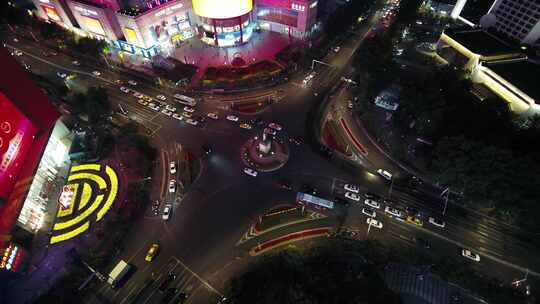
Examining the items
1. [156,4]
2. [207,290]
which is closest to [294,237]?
[207,290]

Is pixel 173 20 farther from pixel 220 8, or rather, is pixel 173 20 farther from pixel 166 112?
pixel 166 112

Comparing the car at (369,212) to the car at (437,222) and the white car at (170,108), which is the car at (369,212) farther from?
the white car at (170,108)

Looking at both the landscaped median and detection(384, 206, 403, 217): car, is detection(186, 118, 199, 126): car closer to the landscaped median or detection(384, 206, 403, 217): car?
the landscaped median

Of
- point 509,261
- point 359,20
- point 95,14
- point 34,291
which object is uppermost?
point 95,14

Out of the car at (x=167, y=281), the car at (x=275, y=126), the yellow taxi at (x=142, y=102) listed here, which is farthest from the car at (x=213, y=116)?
the car at (x=167, y=281)

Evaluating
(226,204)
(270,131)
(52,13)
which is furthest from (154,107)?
(52,13)

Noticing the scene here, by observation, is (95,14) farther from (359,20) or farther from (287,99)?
(359,20)
